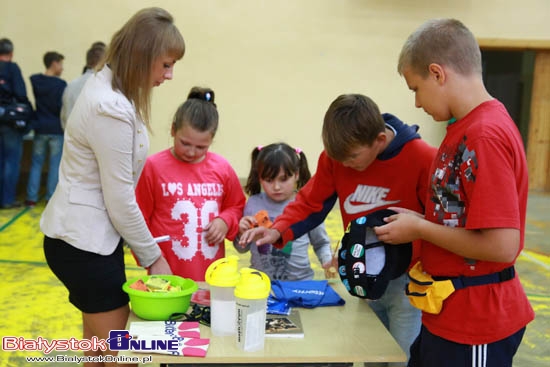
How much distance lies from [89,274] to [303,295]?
2.48 ft

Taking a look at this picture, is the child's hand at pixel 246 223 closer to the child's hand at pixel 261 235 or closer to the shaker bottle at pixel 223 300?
the child's hand at pixel 261 235

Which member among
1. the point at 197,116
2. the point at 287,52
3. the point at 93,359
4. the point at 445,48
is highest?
the point at 287,52

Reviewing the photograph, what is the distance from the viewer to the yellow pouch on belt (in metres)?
1.42

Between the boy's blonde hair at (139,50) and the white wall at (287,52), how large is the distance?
18.7ft

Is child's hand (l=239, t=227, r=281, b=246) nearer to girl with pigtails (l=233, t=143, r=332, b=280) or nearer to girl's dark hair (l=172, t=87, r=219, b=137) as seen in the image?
girl with pigtails (l=233, t=143, r=332, b=280)

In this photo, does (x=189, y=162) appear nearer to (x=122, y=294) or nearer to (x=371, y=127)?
(x=122, y=294)

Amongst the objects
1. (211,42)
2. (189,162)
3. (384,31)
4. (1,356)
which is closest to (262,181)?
(189,162)

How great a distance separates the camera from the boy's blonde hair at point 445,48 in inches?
55.1

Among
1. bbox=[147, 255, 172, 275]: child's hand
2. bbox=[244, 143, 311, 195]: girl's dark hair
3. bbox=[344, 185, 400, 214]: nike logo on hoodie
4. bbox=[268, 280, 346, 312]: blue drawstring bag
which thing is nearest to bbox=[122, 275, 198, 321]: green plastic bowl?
bbox=[147, 255, 172, 275]: child's hand

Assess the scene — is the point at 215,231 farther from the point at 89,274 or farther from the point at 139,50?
the point at 139,50

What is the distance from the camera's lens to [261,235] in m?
2.18

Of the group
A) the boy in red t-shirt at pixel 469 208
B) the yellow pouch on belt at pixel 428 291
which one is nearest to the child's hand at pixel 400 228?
the boy in red t-shirt at pixel 469 208

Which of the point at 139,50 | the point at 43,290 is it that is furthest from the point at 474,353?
the point at 43,290

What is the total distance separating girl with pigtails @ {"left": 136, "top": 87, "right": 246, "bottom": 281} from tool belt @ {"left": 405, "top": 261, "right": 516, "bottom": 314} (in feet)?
3.72
